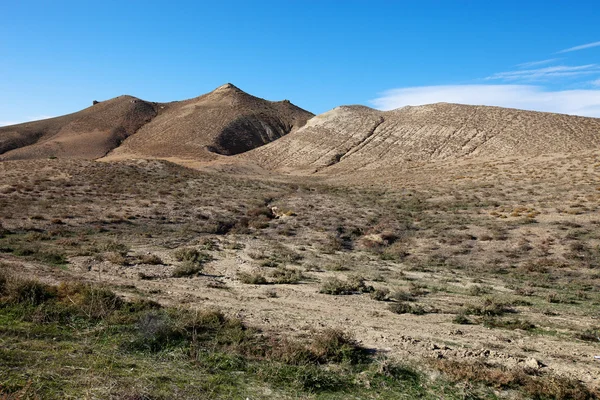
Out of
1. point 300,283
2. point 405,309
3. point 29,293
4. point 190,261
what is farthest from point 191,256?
point 405,309

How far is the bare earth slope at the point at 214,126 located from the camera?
81938mm

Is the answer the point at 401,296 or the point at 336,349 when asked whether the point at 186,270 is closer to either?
the point at 401,296

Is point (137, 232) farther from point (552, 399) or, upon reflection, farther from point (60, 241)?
point (552, 399)

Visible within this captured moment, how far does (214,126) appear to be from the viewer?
93.5 meters

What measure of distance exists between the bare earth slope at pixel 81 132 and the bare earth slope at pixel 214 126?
4.45 m

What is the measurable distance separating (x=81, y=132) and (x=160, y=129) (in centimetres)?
1814

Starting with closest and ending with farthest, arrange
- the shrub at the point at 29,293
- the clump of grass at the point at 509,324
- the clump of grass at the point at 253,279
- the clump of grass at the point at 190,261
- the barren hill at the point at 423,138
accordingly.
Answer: the shrub at the point at 29,293, the clump of grass at the point at 509,324, the clump of grass at the point at 253,279, the clump of grass at the point at 190,261, the barren hill at the point at 423,138

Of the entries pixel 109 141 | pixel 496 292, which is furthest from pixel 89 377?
pixel 109 141

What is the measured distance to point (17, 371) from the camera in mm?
6062

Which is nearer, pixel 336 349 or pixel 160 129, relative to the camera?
pixel 336 349

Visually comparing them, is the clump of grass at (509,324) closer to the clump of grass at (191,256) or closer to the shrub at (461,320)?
the shrub at (461,320)

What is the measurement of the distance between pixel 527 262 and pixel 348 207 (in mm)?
15238

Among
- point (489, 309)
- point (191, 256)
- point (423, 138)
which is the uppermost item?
point (423, 138)

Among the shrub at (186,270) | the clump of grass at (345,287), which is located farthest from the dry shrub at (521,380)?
the shrub at (186,270)
